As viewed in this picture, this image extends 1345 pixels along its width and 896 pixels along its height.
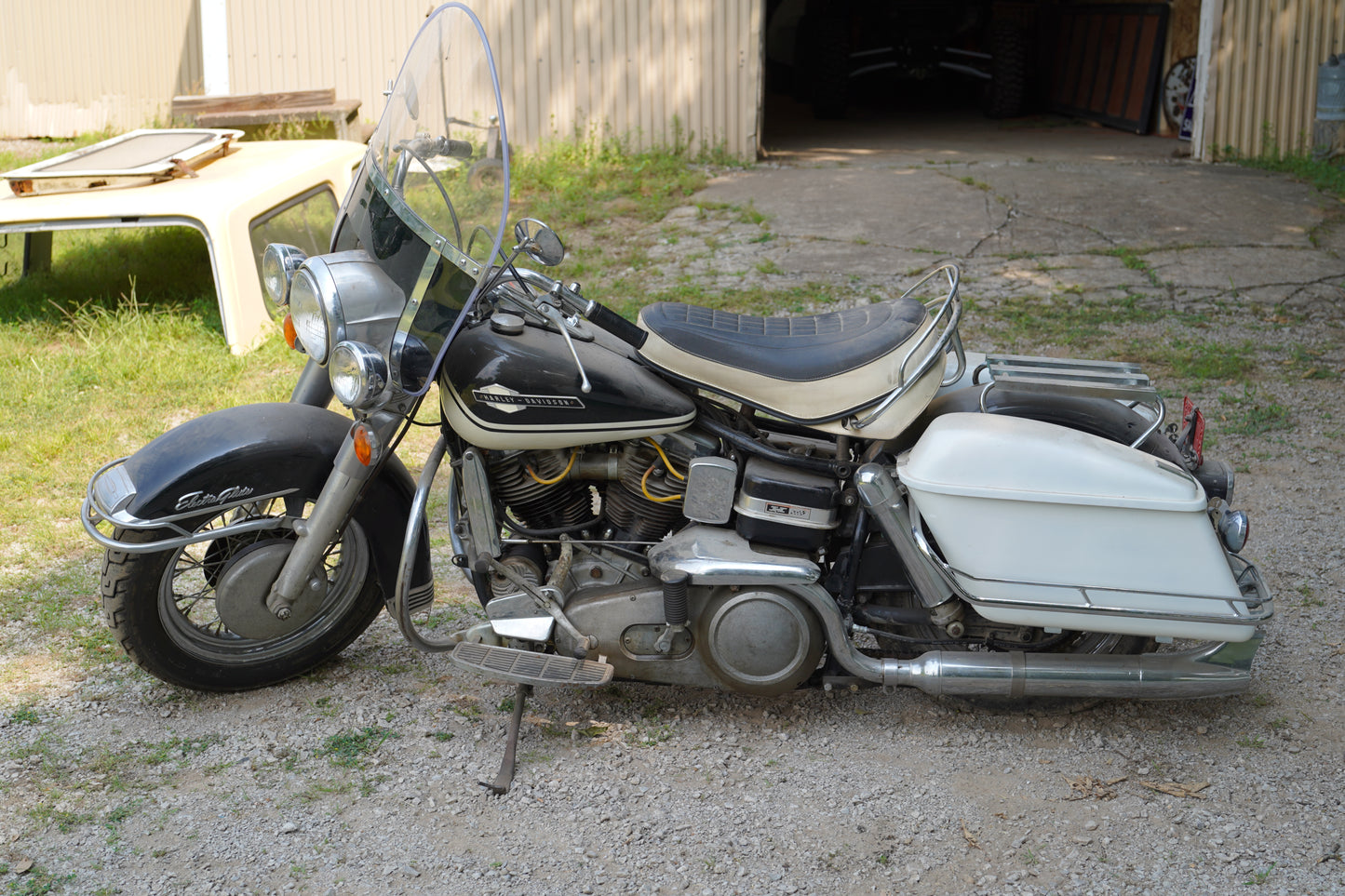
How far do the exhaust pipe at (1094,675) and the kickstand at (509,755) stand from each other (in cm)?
101

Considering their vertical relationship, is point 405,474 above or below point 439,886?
above

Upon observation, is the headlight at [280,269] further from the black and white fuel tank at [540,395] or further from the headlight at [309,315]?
the black and white fuel tank at [540,395]

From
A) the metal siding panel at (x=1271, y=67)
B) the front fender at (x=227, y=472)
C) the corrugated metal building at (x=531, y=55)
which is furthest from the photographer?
the corrugated metal building at (x=531, y=55)

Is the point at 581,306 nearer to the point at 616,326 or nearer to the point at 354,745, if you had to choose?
the point at 616,326

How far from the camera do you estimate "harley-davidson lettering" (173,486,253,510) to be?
9.46 feet

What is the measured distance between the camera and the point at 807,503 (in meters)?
2.89

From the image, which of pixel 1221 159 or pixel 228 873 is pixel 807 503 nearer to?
pixel 228 873

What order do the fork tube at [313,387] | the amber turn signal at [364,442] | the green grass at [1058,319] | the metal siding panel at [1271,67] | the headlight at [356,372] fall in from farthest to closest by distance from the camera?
the metal siding panel at [1271,67] < the green grass at [1058,319] < the fork tube at [313,387] < the amber turn signal at [364,442] < the headlight at [356,372]

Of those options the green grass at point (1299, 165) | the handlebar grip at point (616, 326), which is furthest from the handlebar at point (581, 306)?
the green grass at point (1299, 165)

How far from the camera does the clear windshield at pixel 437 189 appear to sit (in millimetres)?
2668

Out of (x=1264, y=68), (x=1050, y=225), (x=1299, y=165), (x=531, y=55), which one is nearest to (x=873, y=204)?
(x=1050, y=225)

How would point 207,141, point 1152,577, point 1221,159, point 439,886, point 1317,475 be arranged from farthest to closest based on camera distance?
point 1221,159 < point 207,141 < point 1317,475 < point 1152,577 < point 439,886

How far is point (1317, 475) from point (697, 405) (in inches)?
119

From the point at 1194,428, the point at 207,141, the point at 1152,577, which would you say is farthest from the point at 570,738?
the point at 207,141
